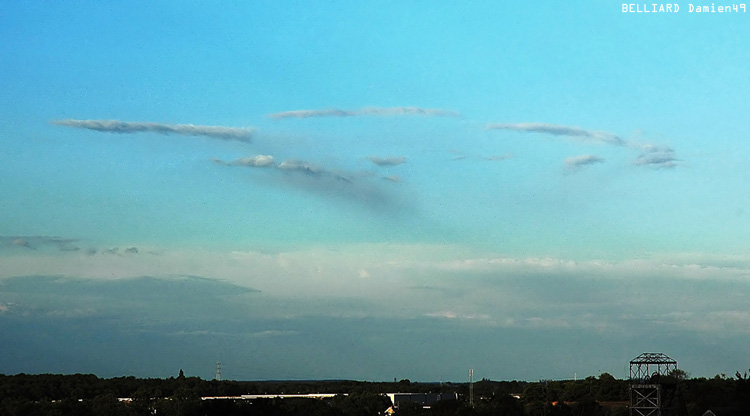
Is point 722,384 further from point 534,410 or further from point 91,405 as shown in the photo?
point 91,405

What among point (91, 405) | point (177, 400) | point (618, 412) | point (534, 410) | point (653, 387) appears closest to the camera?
point (653, 387)

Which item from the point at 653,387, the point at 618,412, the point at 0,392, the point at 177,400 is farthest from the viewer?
the point at 0,392

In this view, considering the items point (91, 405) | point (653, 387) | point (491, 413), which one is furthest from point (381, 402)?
point (653, 387)

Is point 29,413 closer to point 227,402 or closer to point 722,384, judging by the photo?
point 227,402

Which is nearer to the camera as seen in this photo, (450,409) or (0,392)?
(450,409)

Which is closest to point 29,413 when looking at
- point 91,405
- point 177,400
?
point 91,405

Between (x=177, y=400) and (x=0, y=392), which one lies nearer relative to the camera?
(x=177, y=400)

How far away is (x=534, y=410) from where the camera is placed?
134 meters

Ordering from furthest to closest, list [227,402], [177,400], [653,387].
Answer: [177,400]
[227,402]
[653,387]

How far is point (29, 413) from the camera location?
431ft

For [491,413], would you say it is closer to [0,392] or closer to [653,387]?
[653,387]

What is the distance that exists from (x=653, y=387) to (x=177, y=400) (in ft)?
348

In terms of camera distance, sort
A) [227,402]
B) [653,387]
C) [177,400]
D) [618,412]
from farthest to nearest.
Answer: [177,400] < [618,412] < [227,402] < [653,387]

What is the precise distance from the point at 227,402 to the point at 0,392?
Result: 9712 cm
